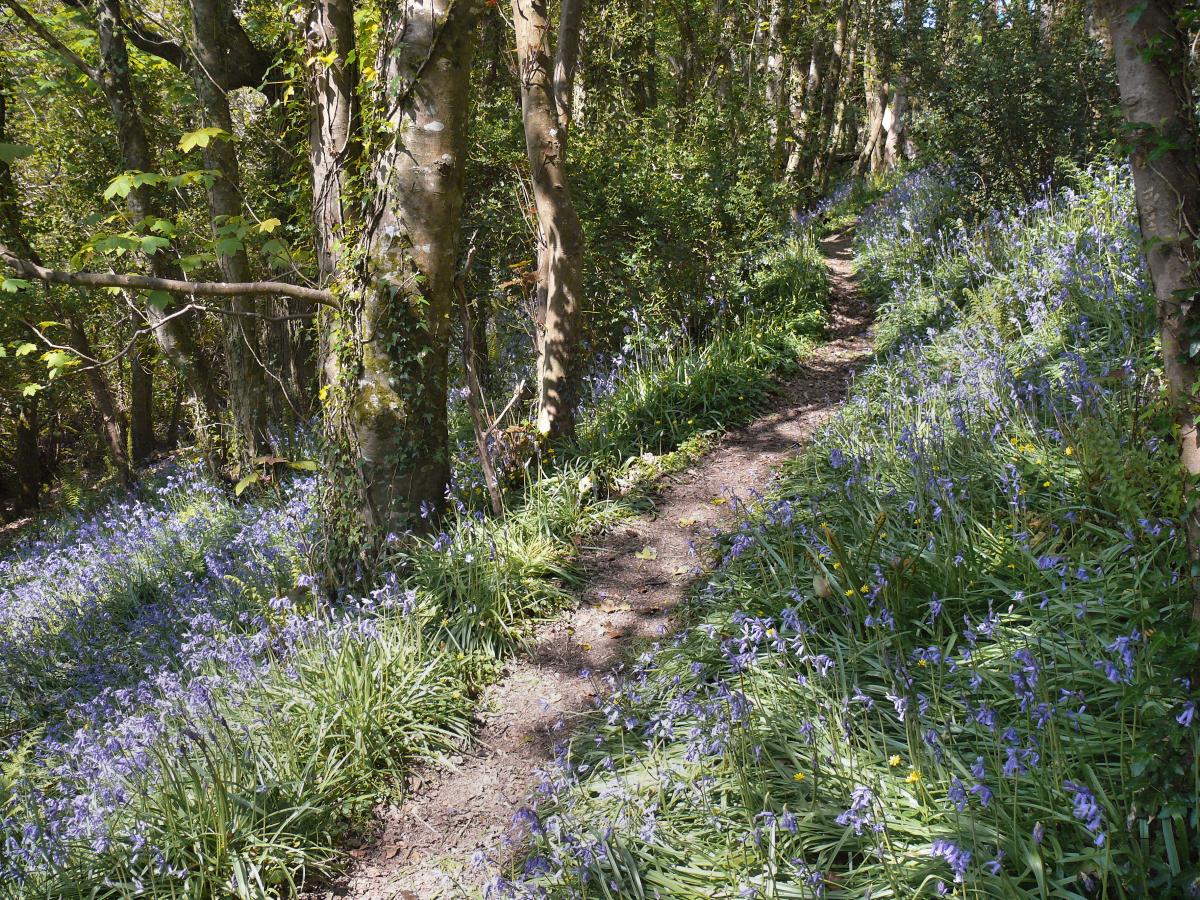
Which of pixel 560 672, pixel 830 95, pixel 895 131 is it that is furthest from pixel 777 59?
pixel 560 672

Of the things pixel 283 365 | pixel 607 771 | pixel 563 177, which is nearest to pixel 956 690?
pixel 607 771

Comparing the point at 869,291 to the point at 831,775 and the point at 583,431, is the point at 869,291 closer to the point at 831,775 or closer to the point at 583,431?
the point at 583,431

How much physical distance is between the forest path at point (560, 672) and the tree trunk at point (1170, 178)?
2437 mm

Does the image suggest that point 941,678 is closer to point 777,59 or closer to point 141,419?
point 777,59

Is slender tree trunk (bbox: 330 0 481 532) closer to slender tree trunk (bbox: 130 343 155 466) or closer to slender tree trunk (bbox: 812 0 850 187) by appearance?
slender tree trunk (bbox: 130 343 155 466)

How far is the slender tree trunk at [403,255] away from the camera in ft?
16.2

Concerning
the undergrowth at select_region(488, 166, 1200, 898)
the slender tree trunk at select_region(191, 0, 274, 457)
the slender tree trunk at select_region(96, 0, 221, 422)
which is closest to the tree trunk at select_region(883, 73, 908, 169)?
the undergrowth at select_region(488, 166, 1200, 898)

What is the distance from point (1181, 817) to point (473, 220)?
860 cm

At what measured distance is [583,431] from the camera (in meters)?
6.76

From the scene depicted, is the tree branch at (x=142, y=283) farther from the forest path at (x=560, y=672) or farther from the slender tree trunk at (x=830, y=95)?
the slender tree trunk at (x=830, y=95)

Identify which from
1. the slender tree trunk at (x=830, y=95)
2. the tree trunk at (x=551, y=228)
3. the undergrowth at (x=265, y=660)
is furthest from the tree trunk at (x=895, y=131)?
the tree trunk at (x=551, y=228)

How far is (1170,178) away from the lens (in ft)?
8.78

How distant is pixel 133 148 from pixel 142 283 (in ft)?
18.0

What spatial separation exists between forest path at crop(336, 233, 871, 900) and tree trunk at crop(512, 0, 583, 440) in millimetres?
1254
